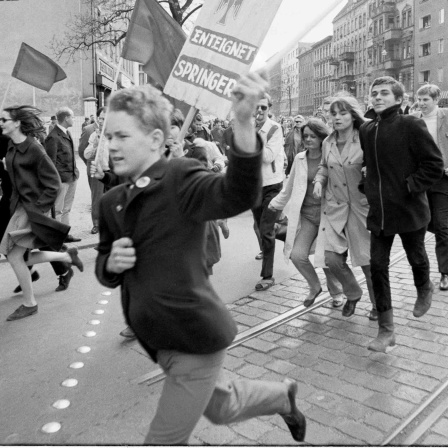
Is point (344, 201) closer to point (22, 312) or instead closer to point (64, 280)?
point (22, 312)

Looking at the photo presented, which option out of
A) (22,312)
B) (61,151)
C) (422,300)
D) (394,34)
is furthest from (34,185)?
(394,34)

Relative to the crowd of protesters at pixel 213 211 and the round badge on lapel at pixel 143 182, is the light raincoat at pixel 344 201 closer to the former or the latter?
the crowd of protesters at pixel 213 211

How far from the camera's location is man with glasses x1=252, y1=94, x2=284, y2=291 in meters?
6.62

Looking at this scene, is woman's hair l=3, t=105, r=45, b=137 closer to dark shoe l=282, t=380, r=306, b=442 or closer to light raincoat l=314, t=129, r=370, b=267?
light raincoat l=314, t=129, r=370, b=267

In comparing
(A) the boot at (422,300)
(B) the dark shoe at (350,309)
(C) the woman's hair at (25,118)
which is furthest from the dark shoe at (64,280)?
(A) the boot at (422,300)

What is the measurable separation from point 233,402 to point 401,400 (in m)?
1.56

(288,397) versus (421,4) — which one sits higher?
(421,4)

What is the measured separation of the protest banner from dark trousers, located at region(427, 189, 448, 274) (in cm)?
323

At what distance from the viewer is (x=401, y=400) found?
366cm

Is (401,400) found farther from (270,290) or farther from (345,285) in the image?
(270,290)

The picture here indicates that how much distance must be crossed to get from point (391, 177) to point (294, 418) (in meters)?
2.22

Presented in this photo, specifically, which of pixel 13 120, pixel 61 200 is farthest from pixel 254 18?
pixel 61 200

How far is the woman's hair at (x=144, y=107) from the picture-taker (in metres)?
2.27

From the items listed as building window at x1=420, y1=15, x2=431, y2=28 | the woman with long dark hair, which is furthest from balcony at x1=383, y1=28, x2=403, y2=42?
the woman with long dark hair
